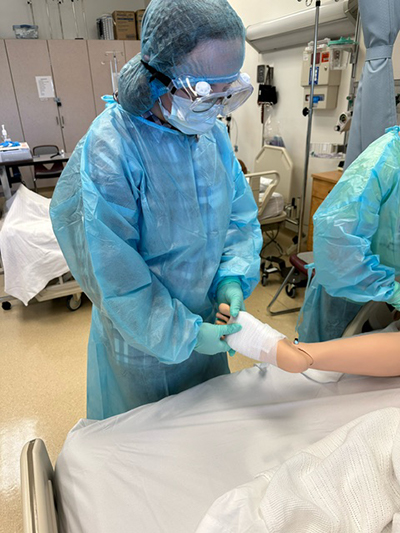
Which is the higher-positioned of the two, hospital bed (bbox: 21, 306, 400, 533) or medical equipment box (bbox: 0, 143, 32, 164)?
medical equipment box (bbox: 0, 143, 32, 164)

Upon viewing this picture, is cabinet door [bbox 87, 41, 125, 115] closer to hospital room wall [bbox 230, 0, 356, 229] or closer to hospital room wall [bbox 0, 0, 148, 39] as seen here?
hospital room wall [bbox 0, 0, 148, 39]

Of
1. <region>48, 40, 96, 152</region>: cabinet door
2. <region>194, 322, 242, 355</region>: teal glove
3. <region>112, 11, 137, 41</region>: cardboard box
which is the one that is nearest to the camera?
<region>194, 322, 242, 355</region>: teal glove

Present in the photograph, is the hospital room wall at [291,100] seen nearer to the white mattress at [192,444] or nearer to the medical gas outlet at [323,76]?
the medical gas outlet at [323,76]

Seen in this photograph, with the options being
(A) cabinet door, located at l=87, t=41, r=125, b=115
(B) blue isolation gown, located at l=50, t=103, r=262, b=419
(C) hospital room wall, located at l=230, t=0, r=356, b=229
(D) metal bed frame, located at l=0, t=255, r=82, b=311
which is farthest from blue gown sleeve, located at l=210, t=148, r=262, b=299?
(A) cabinet door, located at l=87, t=41, r=125, b=115

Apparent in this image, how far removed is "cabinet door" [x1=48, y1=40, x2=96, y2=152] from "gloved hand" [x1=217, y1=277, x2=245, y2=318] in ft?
16.3

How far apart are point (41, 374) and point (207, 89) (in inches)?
78.8

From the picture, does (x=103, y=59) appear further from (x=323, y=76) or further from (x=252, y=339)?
(x=252, y=339)

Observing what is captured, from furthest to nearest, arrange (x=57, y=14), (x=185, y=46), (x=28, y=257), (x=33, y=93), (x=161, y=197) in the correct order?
(x=57, y=14), (x=33, y=93), (x=28, y=257), (x=161, y=197), (x=185, y=46)

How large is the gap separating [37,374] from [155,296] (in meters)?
1.65

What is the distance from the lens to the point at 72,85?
5344 mm

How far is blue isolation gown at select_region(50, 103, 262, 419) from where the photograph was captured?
856 mm

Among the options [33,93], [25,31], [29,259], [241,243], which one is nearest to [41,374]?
→ [29,259]

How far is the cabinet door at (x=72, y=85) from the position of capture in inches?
204

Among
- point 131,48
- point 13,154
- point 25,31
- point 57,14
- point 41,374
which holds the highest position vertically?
point 57,14
